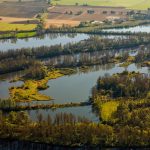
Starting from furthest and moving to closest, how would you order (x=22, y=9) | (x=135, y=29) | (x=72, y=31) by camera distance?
(x=22, y=9), (x=135, y=29), (x=72, y=31)

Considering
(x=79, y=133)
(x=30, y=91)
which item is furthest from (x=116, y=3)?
(x=79, y=133)

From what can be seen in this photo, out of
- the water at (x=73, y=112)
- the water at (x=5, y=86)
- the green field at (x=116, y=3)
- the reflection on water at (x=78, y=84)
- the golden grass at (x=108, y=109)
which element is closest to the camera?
the golden grass at (x=108, y=109)

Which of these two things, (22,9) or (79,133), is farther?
(22,9)

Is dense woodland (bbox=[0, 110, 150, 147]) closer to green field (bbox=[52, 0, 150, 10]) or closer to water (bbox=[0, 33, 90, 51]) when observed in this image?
water (bbox=[0, 33, 90, 51])

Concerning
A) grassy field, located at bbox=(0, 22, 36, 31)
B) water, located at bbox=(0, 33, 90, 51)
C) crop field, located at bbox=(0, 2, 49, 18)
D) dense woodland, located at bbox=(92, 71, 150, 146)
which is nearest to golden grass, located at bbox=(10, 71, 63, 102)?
dense woodland, located at bbox=(92, 71, 150, 146)

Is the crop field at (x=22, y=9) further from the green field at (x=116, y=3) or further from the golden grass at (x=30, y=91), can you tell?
the golden grass at (x=30, y=91)

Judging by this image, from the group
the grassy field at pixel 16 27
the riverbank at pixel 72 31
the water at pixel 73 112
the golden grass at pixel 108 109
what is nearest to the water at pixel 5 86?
the water at pixel 73 112

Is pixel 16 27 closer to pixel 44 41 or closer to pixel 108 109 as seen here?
pixel 44 41

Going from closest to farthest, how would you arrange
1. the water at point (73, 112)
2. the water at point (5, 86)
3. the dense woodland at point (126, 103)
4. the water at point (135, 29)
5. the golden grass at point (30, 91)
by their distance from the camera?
the dense woodland at point (126, 103) < the water at point (73, 112) < the golden grass at point (30, 91) < the water at point (5, 86) < the water at point (135, 29)

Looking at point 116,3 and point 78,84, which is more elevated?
point 116,3

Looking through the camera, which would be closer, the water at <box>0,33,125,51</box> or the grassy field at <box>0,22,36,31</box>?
the water at <box>0,33,125,51</box>

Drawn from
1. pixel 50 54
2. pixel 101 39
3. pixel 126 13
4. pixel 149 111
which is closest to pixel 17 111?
pixel 149 111

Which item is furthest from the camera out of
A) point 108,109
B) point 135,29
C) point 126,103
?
point 135,29
